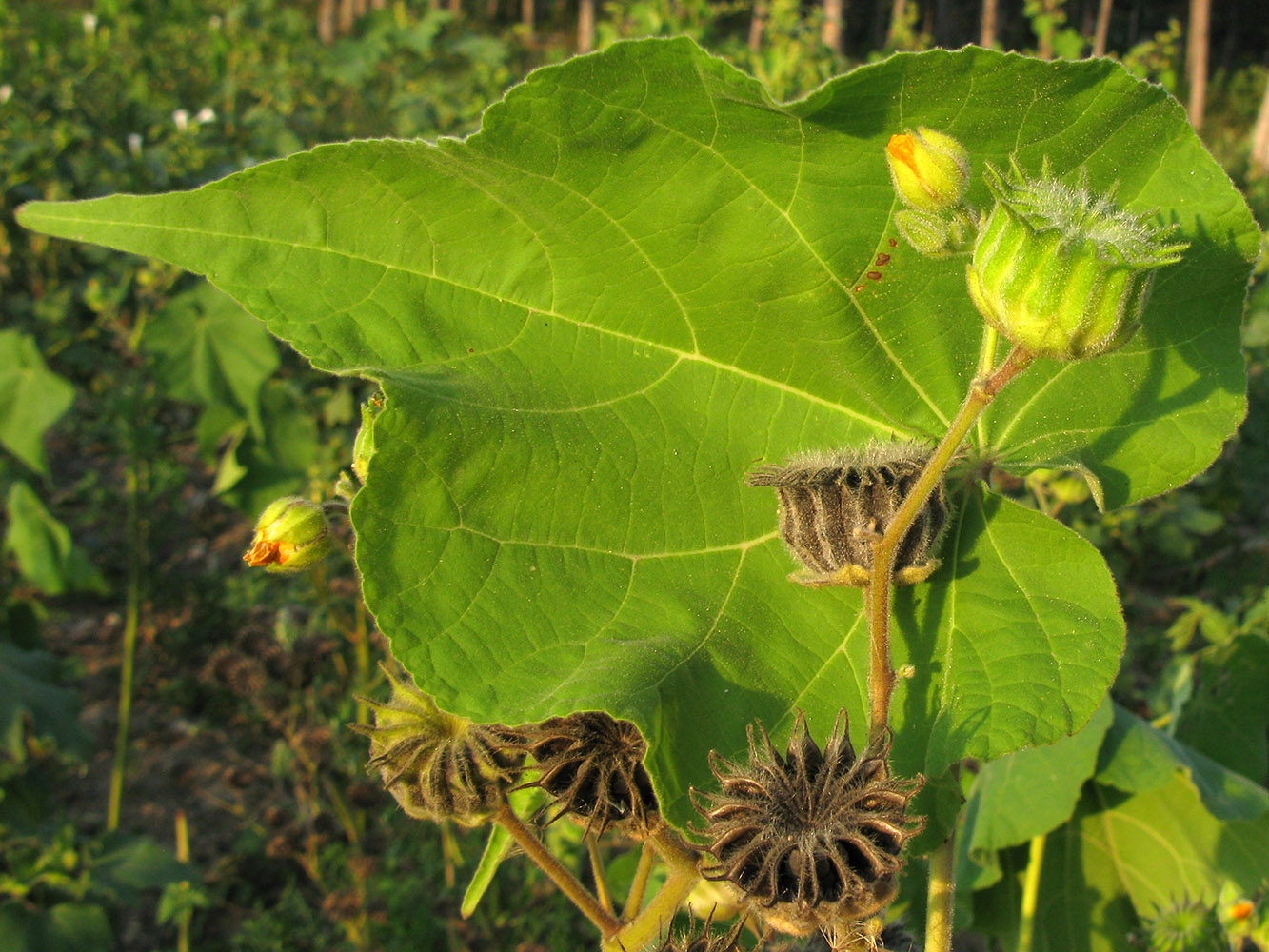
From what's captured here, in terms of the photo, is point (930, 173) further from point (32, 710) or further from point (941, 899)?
point (32, 710)


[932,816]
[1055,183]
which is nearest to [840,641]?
[932,816]

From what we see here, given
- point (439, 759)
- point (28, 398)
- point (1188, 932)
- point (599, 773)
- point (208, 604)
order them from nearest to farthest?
point (599, 773), point (439, 759), point (1188, 932), point (28, 398), point (208, 604)

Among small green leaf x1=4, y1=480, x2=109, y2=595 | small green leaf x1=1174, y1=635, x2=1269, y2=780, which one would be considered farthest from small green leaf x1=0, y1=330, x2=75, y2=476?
small green leaf x1=1174, y1=635, x2=1269, y2=780

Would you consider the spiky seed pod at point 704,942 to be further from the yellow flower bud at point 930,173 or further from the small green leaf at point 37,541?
the small green leaf at point 37,541

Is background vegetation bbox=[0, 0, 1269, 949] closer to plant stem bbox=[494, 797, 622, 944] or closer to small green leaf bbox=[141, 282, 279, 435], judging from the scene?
small green leaf bbox=[141, 282, 279, 435]

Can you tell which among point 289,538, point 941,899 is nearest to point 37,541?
point 289,538

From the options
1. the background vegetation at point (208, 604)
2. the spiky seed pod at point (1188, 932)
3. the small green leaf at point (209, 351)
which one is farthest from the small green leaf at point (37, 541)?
the spiky seed pod at point (1188, 932)
